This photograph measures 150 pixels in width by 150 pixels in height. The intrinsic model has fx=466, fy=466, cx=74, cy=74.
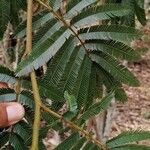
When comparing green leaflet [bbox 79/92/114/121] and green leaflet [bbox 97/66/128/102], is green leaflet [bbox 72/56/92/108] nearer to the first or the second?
green leaflet [bbox 97/66/128/102]

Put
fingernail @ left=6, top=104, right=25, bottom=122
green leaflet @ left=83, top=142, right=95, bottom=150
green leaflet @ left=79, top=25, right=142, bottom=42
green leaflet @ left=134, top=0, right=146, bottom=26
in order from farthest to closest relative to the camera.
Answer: green leaflet @ left=134, top=0, right=146, bottom=26, green leaflet @ left=79, top=25, right=142, bottom=42, fingernail @ left=6, top=104, right=25, bottom=122, green leaflet @ left=83, top=142, right=95, bottom=150

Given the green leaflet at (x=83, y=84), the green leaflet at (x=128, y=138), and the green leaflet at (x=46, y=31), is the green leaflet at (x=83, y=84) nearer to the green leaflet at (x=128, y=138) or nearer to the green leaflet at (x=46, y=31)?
the green leaflet at (x=46, y=31)

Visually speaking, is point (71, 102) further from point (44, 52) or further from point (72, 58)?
point (72, 58)

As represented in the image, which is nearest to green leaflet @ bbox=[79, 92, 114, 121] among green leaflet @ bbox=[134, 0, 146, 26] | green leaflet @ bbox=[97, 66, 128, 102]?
green leaflet @ bbox=[97, 66, 128, 102]

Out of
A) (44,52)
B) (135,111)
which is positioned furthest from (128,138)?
(135,111)

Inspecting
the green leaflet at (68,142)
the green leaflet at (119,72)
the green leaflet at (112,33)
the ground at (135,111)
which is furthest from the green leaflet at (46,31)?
the ground at (135,111)
